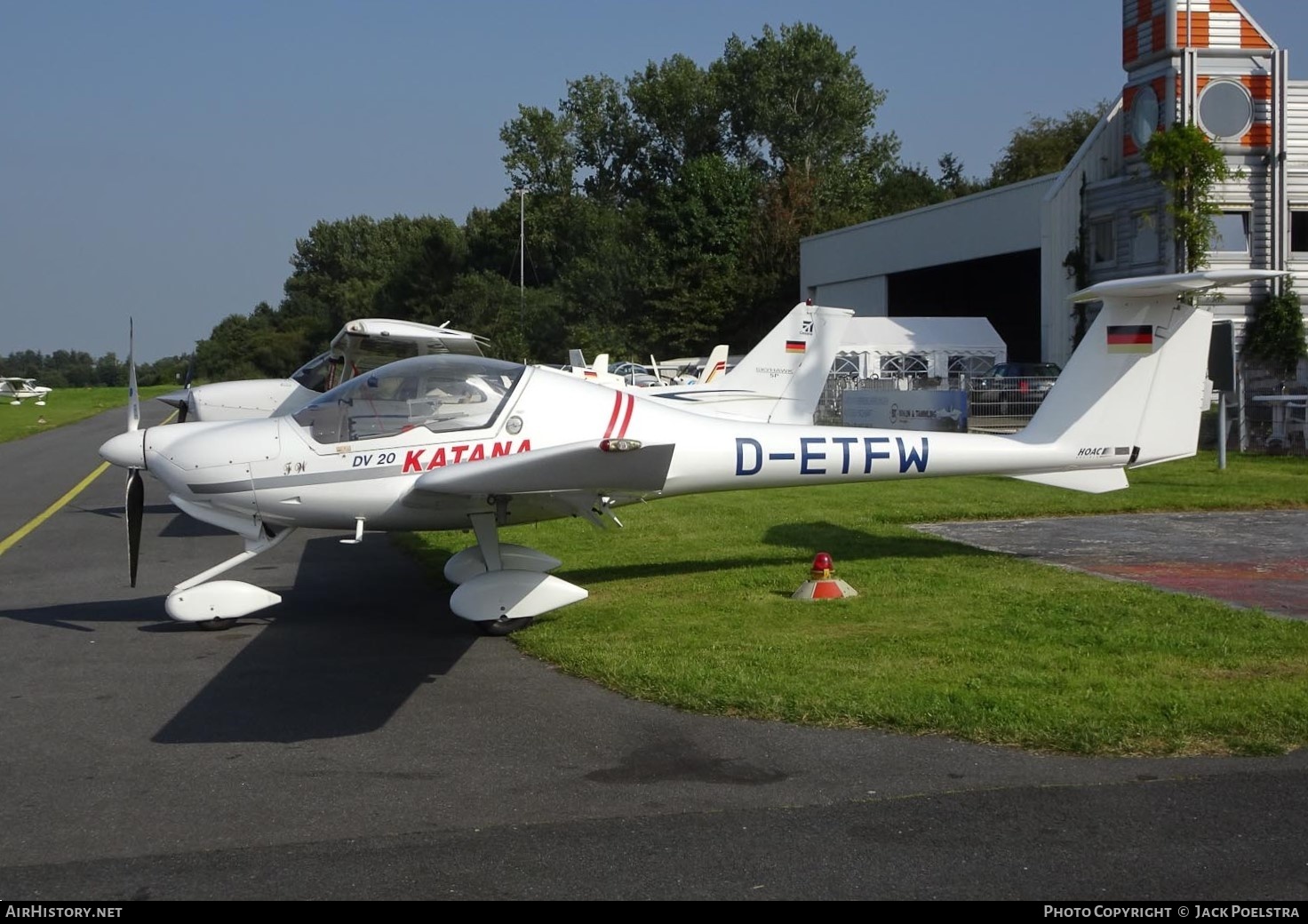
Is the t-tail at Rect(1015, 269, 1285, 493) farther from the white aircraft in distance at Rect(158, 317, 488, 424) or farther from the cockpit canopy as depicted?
the white aircraft in distance at Rect(158, 317, 488, 424)

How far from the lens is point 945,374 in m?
36.7

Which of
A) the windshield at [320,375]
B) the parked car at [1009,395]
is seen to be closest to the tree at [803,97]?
the parked car at [1009,395]

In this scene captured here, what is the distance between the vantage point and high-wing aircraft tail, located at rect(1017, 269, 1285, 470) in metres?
10.1

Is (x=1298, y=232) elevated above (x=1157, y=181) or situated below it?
below

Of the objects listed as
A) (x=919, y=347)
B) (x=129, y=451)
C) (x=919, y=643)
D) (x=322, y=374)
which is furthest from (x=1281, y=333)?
(x=129, y=451)

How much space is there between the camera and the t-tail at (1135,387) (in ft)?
33.0

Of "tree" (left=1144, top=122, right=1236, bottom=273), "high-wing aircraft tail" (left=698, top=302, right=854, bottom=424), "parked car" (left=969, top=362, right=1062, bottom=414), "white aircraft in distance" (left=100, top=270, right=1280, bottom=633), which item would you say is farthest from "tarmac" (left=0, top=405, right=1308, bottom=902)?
"tree" (left=1144, top=122, right=1236, bottom=273)

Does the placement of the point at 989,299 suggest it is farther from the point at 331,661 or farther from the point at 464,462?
the point at 331,661

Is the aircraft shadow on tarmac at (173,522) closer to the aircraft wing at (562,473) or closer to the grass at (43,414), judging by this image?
the aircraft wing at (562,473)

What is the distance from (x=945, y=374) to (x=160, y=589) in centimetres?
2943

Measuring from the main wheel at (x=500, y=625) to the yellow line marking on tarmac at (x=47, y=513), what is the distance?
15.9 feet

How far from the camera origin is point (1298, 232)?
104ft

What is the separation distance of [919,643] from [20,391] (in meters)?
75.6
